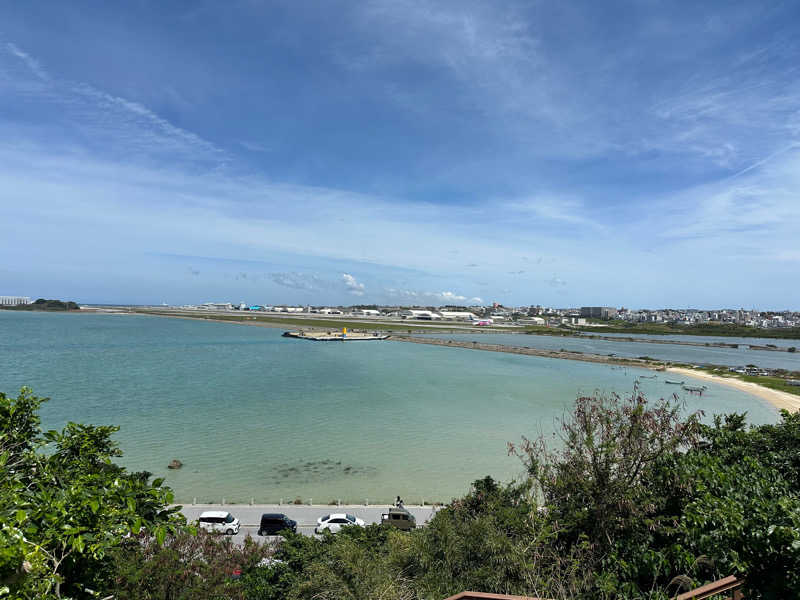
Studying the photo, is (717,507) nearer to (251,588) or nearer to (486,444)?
(251,588)

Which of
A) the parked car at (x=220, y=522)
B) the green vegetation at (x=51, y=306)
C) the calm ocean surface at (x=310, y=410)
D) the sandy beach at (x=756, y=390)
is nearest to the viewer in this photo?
the parked car at (x=220, y=522)

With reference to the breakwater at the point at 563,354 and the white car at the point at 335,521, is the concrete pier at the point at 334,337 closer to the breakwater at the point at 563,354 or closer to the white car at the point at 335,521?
the breakwater at the point at 563,354

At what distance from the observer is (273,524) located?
10766 millimetres

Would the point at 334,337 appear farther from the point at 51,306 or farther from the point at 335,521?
the point at 51,306

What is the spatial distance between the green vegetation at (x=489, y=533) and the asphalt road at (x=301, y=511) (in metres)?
3.62

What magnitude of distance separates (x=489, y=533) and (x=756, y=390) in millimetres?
43828

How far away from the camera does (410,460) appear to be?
57.5ft

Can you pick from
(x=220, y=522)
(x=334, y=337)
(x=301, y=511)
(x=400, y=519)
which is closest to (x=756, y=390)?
(x=400, y=519)

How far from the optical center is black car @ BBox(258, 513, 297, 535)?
1057cm

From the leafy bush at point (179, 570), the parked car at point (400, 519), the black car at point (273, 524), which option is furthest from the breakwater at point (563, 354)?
Answer: the leafy bush at point (179, 570)

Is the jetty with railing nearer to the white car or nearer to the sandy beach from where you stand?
the sandy beach

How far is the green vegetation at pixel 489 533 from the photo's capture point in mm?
3025

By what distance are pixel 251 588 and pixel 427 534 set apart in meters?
2.80

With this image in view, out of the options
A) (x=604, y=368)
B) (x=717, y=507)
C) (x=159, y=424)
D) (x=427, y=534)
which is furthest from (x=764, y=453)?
(x=604, y=368)
